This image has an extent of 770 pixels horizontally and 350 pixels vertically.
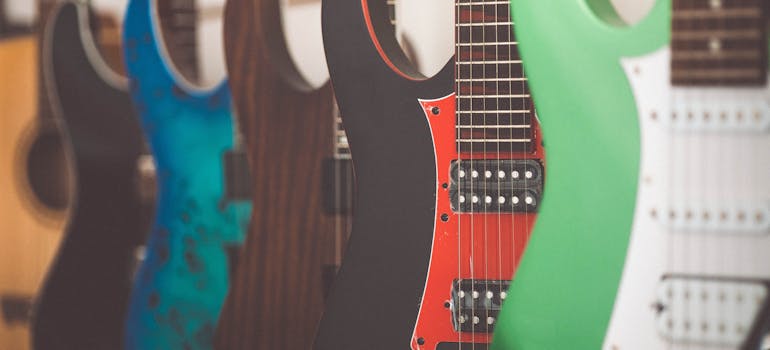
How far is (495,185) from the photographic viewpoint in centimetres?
106

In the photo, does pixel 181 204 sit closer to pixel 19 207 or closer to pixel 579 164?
pixel 19 207

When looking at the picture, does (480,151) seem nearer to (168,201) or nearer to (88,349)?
(168,201)

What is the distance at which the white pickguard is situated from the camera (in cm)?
88

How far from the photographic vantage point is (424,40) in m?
1.37

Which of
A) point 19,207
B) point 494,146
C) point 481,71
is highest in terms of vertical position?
point 481,71

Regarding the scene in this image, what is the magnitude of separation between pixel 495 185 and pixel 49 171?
3.38ft

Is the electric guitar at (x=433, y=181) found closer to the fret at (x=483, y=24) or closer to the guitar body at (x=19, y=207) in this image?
the fret at (x=483, y=24)

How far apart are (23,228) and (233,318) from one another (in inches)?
22.7

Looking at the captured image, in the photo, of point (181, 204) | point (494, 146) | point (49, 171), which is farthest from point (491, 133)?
point (49, 171)

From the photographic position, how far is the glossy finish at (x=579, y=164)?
93 centimetres

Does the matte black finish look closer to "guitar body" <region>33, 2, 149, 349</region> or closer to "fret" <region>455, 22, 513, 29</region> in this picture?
"fret" <region>455, 22, 513, 29</region>

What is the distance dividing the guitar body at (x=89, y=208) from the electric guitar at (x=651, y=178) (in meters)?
0.86

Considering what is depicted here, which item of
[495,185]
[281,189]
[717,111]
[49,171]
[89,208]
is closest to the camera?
[717,111]


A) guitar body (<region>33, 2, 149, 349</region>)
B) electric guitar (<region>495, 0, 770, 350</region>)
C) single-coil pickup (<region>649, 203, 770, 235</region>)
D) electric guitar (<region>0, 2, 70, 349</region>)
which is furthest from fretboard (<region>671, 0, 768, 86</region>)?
electric guitar (<region>0, 2, 70, 349</region>)
